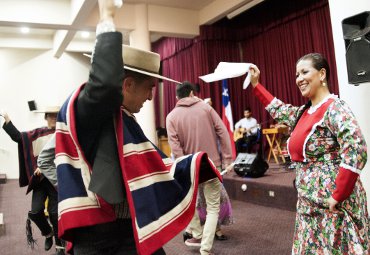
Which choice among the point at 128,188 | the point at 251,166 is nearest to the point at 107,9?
the point at 128,188

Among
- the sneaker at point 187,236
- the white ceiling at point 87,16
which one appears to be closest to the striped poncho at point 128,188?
the sneaker at point 187,236

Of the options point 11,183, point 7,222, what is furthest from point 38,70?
point 7,222

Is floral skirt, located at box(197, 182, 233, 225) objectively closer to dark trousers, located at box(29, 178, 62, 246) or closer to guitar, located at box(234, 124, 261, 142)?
dark trousers, located at box(29, 178, 62, 246)

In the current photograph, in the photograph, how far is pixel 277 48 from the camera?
7660 millimetres

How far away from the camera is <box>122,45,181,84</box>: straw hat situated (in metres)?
1.04

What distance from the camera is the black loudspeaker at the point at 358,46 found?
6.74ft

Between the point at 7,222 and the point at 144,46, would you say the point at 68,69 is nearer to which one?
the point at 144,46

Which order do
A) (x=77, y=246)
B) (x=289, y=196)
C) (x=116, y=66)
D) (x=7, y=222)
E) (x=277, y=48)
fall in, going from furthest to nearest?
1. (x=277, y=48)
2. (x=7, y=222)
3. (x=289, y=196)
4. (x=77, y=246)
5. (x=116, y=66)

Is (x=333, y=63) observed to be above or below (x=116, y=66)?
above

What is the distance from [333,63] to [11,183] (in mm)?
7629

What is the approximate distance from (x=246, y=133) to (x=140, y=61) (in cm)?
636

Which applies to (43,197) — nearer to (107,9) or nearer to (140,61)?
(140,61)

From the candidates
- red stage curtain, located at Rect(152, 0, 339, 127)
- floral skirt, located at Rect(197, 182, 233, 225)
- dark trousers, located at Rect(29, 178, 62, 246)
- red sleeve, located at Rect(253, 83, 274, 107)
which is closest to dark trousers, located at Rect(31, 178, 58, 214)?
dark trousers, located at Rect(29, 178, 62, 246)

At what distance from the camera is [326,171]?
1558 mm
